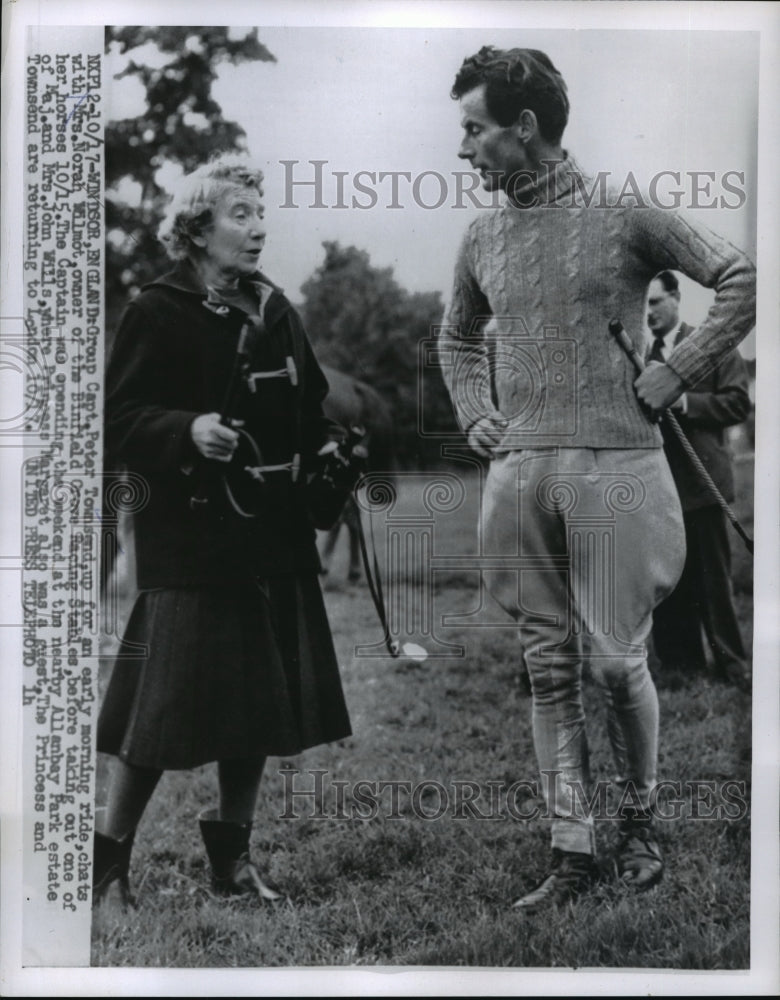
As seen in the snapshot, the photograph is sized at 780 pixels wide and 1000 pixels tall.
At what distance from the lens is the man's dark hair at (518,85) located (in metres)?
2.89

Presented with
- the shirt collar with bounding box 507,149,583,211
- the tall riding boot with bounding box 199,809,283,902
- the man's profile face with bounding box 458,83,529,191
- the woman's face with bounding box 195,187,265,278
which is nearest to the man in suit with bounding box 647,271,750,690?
the shirt collar with bounding box 507,149,583,211

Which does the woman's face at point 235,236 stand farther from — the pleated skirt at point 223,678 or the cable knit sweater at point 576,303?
the pleated skirt at point 223,678

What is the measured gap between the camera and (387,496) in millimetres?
2924

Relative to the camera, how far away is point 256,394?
9.47 ft

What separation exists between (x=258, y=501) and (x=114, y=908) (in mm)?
1174

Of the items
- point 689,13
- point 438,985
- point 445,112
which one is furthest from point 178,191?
point 438,985

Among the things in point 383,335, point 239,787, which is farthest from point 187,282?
point 239,787

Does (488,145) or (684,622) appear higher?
(488,145)

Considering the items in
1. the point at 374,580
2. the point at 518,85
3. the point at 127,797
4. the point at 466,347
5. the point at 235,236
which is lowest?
the point at 127,797

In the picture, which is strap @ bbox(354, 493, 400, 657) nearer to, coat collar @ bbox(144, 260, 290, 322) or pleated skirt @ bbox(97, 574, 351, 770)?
pleated skirt @ bbox(97, 574, 351, 770)

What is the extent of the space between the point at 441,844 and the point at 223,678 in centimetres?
74

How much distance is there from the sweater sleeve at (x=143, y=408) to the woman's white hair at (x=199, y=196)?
205 mm

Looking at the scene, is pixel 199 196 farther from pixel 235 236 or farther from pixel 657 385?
pixel 657 385

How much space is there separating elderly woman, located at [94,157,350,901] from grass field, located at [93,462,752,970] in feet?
0.24
